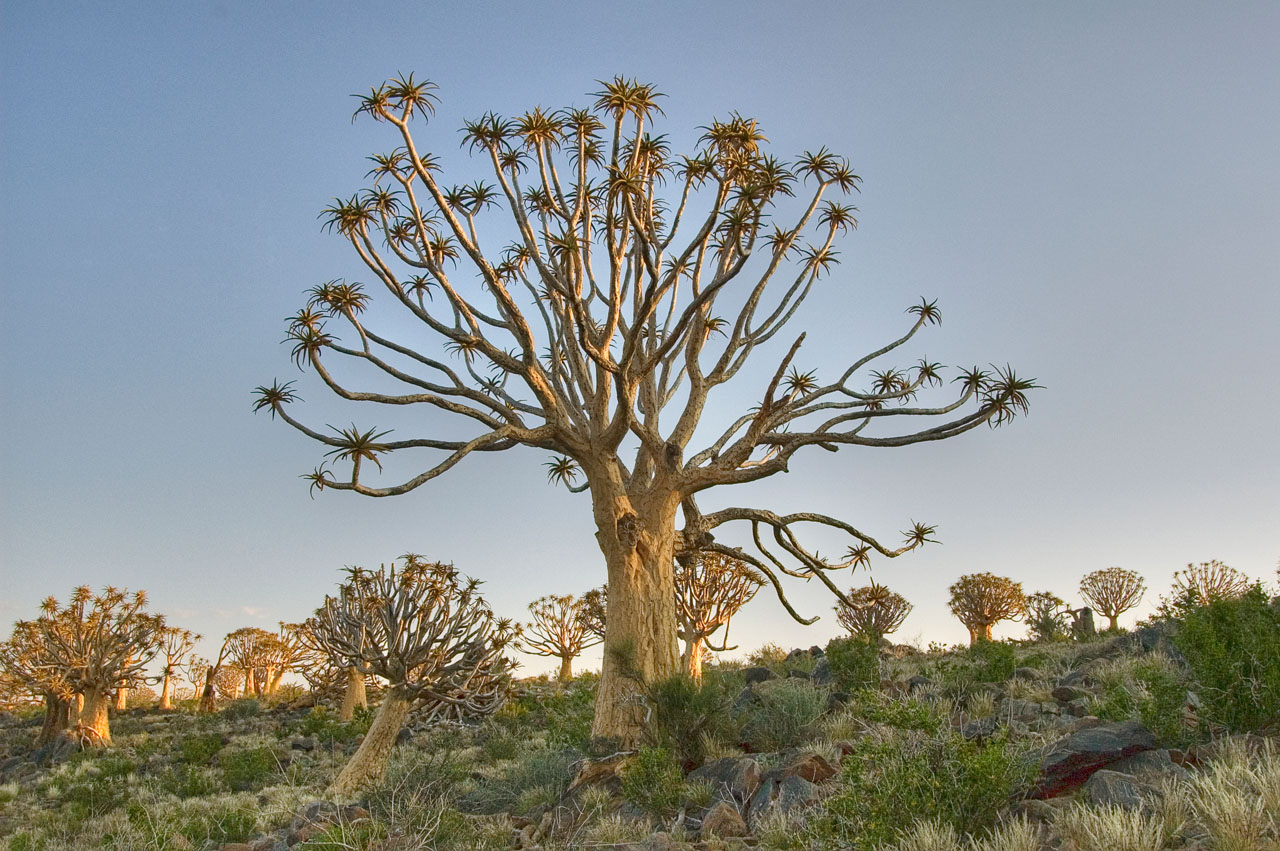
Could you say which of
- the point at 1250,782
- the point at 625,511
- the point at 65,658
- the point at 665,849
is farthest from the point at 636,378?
the point at 65,658

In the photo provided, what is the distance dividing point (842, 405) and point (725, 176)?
354cm

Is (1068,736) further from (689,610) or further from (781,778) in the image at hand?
(689,610)

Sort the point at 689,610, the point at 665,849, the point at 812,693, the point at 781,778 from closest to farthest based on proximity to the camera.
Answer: the point at 665,849 < the point at 781,778 < the point at 812,693 < the point at 689,610

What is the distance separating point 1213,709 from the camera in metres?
6.46

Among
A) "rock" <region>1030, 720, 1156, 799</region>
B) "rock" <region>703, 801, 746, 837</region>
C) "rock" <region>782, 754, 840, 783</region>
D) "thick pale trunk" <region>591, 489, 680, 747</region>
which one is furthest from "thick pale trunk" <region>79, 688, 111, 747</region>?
"rock" <region>1030, 720, 1156, 799</region>

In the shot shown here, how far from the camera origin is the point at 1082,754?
621 centimetres

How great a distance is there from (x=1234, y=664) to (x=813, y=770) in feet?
10.3

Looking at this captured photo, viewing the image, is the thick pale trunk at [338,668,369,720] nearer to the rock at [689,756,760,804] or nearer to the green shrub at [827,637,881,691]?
the green shrub at [827,637,881,691]

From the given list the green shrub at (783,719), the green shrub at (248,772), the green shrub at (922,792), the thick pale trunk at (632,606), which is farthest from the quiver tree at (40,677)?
the green shrub at (922,792)

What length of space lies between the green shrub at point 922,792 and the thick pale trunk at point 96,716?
21615mm

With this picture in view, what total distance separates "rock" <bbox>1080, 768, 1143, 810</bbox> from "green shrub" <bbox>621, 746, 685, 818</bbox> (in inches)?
133

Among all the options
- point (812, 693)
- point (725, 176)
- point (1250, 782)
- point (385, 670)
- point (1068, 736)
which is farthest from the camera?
point (385, 670)

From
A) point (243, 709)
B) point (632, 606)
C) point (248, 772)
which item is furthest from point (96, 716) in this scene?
point (632, 606)

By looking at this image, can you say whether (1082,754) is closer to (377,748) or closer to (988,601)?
(377,748)
